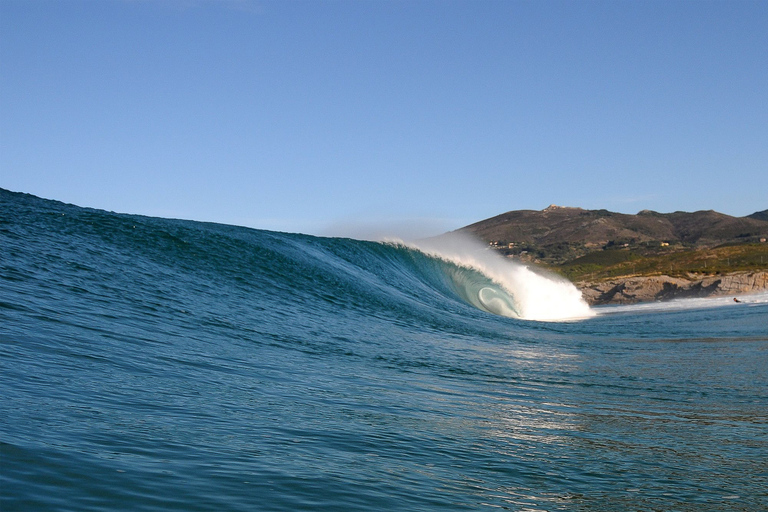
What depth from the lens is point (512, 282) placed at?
129 ft

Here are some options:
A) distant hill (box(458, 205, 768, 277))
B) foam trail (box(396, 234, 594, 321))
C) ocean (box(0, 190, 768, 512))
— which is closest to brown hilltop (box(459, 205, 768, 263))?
distant hill (box(458, 205, 768, 277))

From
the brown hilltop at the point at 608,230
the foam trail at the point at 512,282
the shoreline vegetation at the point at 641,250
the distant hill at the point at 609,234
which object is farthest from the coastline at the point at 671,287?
the brown hilltop at the point at 608,230

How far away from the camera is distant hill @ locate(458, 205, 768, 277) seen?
137125mm

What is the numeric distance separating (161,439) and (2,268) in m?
7.48

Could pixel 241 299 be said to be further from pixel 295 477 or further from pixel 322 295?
pixel 295 477

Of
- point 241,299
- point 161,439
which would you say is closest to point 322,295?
point 241,299

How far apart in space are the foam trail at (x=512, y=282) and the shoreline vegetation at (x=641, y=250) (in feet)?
83.4

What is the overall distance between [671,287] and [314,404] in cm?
6942

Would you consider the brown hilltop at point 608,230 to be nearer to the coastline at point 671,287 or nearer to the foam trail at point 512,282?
the coastline at point 671,287

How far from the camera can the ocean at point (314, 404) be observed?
12.1 feet

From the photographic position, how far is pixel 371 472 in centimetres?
407

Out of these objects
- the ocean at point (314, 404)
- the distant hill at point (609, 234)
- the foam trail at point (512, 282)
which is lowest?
the ocean at point (314, 404)

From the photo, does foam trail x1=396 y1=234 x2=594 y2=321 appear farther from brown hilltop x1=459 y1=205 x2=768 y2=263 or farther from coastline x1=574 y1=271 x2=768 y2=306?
brown hilltop x1=459 y1=205 x2=768 y2=263

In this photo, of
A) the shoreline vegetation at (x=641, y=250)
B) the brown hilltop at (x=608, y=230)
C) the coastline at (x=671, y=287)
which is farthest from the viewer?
the brown hilltop at (x=608, y=230)
